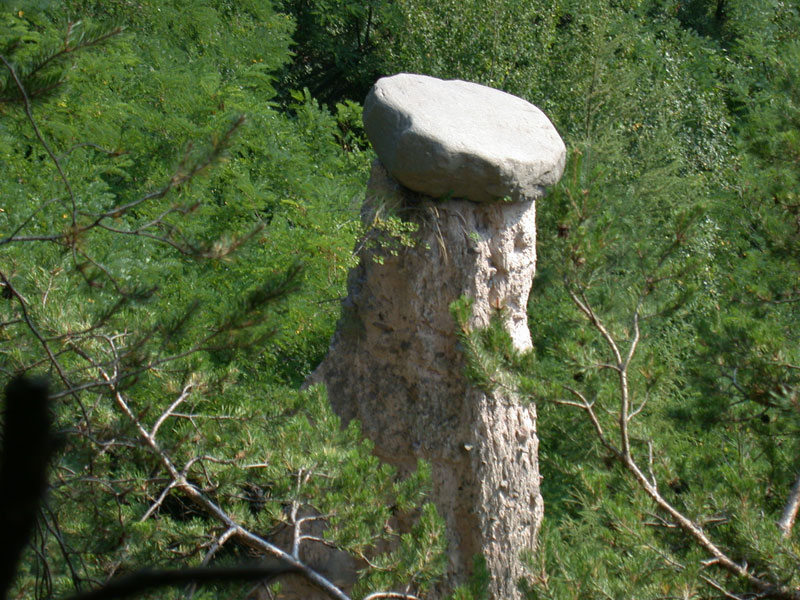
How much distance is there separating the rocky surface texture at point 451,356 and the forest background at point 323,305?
20cm

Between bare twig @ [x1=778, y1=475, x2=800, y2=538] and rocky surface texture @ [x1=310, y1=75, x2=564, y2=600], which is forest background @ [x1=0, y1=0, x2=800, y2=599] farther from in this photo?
rocky surface texture @ [x1=310, y1=75, x2=564, y2=600]

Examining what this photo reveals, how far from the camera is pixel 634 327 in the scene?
3.26 m

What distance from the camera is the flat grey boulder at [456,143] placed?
4402mm

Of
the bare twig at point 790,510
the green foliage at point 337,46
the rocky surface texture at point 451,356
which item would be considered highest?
the bare twig at point 790,510

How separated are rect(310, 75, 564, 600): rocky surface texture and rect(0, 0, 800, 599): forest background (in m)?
0.20

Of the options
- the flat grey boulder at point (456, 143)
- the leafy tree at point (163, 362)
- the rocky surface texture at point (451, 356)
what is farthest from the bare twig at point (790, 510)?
the flat grey boulder at point (456, 143)

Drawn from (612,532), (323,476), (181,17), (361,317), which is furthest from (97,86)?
(612,532)

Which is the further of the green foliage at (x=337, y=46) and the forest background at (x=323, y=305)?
the green foliage at (x=337, y=46)

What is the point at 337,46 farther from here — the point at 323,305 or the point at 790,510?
the point at 790,510

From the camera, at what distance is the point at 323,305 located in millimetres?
7199

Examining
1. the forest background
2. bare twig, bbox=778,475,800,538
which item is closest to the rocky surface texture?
the forest background

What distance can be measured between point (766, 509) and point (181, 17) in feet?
25.7

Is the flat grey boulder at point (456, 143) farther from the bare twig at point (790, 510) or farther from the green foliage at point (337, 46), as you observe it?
the green foliage at point (337, 46)

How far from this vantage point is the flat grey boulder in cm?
440
